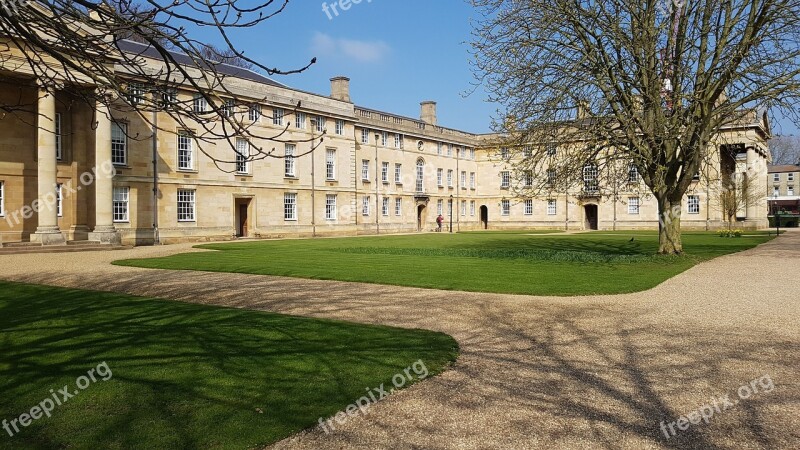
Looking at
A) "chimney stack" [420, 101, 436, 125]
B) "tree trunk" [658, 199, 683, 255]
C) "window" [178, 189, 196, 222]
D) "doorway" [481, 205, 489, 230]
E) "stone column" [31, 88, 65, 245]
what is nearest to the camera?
"tree trunk" [658, 199, 683, 255]

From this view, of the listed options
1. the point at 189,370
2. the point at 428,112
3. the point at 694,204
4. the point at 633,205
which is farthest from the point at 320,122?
the point at 189,370

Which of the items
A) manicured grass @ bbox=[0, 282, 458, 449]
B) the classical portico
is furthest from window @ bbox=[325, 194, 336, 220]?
manicured grass @ bbox=[0, 282, 458, 449]

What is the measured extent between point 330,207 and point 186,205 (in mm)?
A: 12408

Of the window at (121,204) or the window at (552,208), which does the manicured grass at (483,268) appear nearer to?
the window at (121,204)

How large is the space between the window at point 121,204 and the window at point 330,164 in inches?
626

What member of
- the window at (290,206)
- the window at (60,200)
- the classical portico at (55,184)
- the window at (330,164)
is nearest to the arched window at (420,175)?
the window at (330,164)

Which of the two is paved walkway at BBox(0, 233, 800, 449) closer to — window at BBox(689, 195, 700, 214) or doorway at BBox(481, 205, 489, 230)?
window at BBox(689, 195, 700, 214)

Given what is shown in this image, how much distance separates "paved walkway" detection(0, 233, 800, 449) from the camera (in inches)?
169

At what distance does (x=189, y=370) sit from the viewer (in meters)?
5.60

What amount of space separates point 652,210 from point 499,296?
4581cm

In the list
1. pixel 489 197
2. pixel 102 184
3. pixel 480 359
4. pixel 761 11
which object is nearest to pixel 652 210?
pixel 489 197

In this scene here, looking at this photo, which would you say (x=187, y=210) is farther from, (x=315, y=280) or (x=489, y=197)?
(x=489, y=197)

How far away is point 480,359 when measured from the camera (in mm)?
6504

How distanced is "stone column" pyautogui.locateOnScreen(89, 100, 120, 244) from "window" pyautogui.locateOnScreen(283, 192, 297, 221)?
1430cm
